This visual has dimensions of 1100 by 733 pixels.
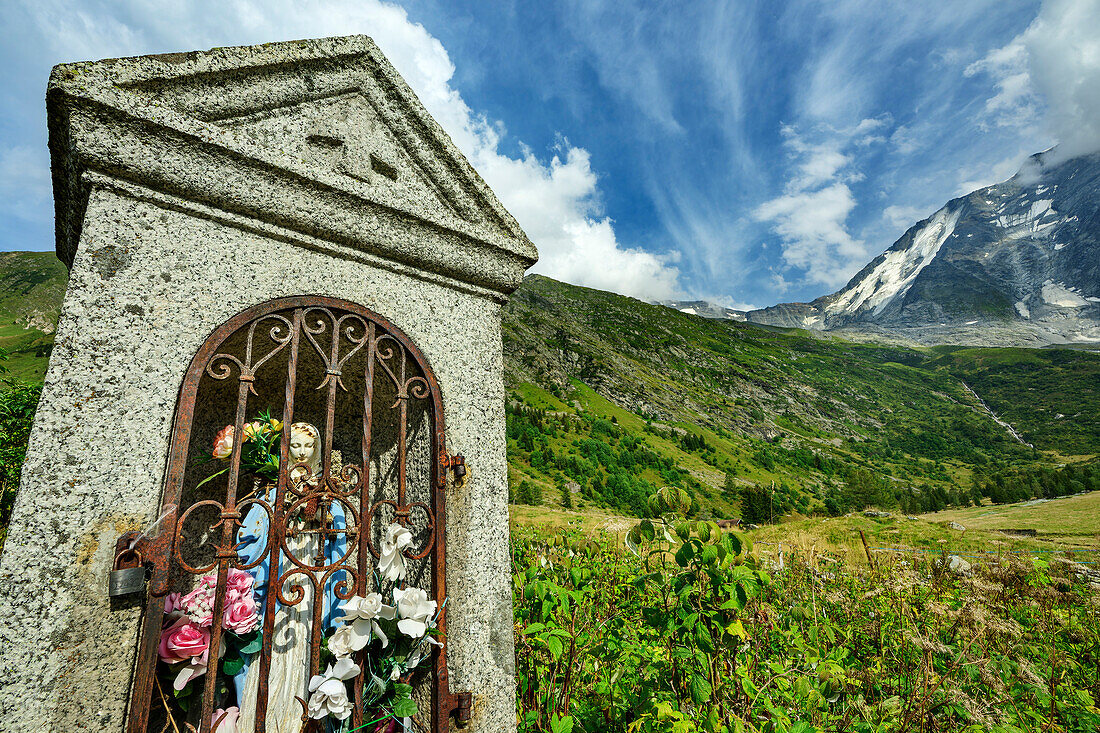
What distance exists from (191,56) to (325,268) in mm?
1174

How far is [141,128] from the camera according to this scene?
205 centimetres

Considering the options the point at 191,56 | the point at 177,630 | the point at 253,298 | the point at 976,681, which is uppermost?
the point at 191,56

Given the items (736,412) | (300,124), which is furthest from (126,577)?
(736,412)

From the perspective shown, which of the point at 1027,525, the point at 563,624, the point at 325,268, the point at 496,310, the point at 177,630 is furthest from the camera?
the point at 1027,525

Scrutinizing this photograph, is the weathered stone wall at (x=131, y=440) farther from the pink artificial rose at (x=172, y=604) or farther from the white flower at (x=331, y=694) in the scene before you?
the white flower at (x=331, y=694)

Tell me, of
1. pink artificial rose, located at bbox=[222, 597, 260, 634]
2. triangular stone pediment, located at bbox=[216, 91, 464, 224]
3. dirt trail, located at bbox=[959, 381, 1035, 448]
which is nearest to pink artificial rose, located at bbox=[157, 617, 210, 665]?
pink artificial rose, located at bbox=[222, 597, 260, 634]

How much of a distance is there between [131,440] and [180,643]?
0.82 m

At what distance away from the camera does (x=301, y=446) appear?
2719 mm

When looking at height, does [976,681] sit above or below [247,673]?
below

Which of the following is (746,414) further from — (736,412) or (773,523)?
(773,523)

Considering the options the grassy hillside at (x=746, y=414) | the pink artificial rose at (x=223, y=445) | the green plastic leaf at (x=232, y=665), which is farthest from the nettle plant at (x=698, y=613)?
the grassy hillside at (x=746, y=414)

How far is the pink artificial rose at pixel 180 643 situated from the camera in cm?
185

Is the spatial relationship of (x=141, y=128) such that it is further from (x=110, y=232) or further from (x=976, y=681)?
(x=976, y=681)

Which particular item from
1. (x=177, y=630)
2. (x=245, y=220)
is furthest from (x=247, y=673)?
(x=245, y=220)
